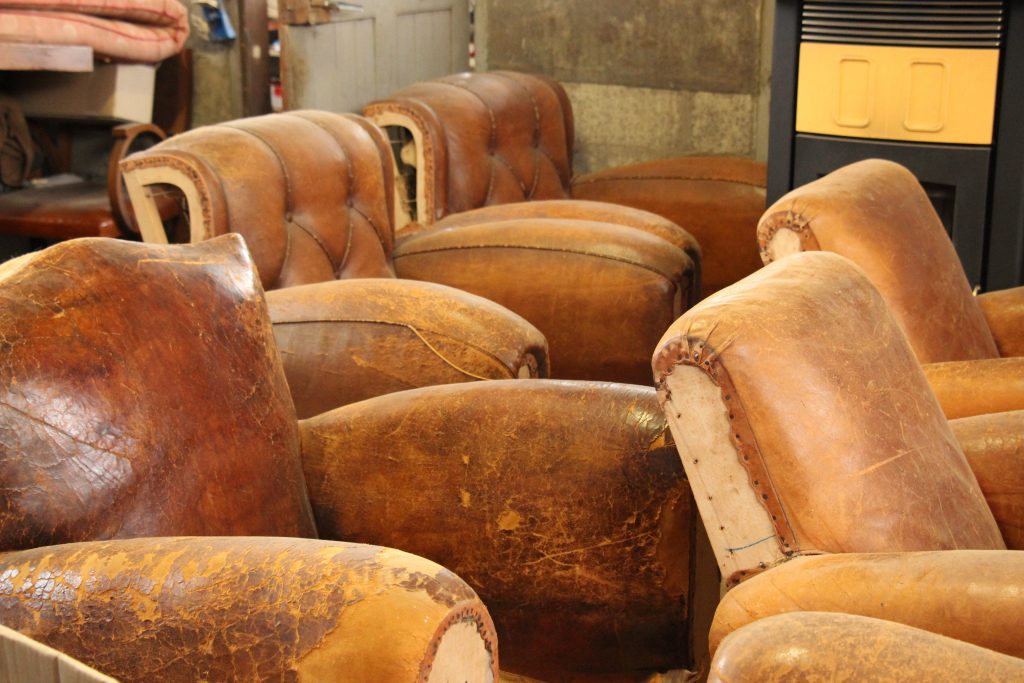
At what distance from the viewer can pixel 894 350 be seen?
Result: 1485 millimetres

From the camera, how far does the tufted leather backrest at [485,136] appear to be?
3.21 m

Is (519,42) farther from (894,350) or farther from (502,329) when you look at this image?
(894,350)

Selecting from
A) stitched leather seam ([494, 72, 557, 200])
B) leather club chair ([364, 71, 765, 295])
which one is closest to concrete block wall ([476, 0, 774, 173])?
leather club chair ([364, 71, 765, 295])

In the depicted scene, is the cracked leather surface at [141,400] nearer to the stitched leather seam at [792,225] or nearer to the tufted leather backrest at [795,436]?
the tufted leather backrest at [795,436]

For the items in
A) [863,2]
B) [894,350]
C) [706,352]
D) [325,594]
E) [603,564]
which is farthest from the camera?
[863,2]

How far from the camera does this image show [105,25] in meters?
3.10

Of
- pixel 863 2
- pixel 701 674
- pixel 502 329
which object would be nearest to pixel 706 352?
pixel 701 674

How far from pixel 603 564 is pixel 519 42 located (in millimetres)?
2973

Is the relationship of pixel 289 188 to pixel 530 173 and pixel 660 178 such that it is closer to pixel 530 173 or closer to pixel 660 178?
pixel 530 173

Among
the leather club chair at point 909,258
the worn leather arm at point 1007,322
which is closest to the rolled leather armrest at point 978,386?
the leather club chair at point 909,258

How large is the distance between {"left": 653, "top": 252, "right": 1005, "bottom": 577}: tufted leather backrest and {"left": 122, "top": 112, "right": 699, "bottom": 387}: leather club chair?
118 cm

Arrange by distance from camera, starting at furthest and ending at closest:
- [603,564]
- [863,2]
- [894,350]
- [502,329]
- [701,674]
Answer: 1. [863,2]
2. [502,329]
3. [701,674]
4. [603,564]
5. [894,350]

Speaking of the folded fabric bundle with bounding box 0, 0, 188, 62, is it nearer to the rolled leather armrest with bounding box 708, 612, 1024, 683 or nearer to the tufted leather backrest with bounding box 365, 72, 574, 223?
the tufted leather backrest with bounding box 365, 72, 574, 223

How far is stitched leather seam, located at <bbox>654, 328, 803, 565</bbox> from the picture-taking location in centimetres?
132
